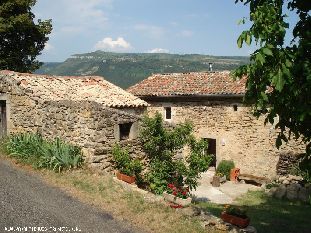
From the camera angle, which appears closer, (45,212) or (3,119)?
(45,212)

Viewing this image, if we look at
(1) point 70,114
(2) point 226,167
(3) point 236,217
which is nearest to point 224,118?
(2) point 226,167

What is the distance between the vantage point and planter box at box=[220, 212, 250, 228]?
8212 millimetres

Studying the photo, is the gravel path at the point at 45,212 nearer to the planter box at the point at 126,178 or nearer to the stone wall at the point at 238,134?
the planter box at the point at 126,178

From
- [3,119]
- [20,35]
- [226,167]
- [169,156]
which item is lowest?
[226,167]

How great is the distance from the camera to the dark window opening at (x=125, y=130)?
1144 cm

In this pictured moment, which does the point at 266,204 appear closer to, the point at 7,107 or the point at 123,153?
the point at 123,153

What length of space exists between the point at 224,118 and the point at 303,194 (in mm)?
5489

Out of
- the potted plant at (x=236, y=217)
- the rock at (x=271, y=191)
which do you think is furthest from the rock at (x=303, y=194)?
the potted plant at (x=236, y=217)

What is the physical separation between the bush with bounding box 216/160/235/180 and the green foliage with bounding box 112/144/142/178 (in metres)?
7.98

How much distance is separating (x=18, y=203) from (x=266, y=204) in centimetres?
953

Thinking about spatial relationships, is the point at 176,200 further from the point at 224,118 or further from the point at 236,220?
the point at 224,118

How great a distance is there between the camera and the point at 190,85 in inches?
790

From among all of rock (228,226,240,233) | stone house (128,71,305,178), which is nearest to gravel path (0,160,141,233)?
rock (228,226,240,233)

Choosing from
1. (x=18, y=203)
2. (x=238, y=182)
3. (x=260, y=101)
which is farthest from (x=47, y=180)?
(x=238, y=182)
